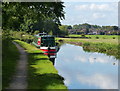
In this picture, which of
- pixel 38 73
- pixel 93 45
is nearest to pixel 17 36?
pixel 93 45

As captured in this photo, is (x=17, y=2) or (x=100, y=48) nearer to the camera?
(x=17, y=2)

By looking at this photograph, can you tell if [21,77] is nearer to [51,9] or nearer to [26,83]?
[26,83]

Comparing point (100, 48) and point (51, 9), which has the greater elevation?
point (51, 9)

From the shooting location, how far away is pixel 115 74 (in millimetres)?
31500

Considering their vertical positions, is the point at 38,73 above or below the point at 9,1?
below

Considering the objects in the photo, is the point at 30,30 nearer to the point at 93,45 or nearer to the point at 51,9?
the point at 93,45

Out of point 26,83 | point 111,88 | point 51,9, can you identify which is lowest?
point 111,88

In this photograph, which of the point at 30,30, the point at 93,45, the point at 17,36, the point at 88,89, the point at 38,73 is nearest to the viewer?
the point at 38,73

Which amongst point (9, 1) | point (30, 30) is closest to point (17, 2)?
point (9, 1)

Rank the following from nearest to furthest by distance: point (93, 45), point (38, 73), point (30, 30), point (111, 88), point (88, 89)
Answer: point (38, 73) < point (88, 89) < point (111, 88) < point (93, 45) < point (30, 30)

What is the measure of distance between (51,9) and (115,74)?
16949mm

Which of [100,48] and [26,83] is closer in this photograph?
[26,83]

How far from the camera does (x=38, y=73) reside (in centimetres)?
2036

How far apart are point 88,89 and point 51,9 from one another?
28.3 ft
